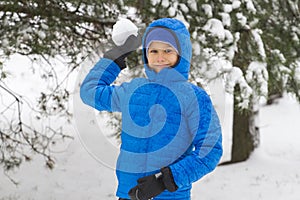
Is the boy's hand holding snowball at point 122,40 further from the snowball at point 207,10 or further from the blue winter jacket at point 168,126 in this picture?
the snowball at point 207,10

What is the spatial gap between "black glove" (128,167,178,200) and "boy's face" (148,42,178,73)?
1.87ft

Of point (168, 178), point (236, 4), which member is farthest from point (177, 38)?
point (236, 4)

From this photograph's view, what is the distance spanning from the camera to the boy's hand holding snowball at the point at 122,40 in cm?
242

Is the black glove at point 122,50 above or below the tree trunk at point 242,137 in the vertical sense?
above

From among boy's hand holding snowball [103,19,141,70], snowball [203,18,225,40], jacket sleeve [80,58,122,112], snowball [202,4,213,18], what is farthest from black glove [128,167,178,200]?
snowball [202,4,213,18]

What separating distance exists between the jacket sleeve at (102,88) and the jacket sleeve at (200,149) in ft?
1.56

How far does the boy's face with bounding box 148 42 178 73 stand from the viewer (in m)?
2.27

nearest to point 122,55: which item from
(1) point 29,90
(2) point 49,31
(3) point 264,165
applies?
(2) point 49,31

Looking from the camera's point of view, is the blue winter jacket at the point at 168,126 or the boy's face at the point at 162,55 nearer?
the blue winter jacket at the point at 168,126

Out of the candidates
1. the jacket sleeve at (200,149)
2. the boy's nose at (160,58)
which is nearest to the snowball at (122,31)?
the boy's nose at (160,58)

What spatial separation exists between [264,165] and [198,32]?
4.47 m

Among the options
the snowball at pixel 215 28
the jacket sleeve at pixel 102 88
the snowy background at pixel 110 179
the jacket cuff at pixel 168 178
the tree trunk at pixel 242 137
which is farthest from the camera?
the tree trunk at pixel 242 137

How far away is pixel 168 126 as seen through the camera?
2.19m

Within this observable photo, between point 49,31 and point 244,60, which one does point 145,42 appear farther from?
point 244,60
